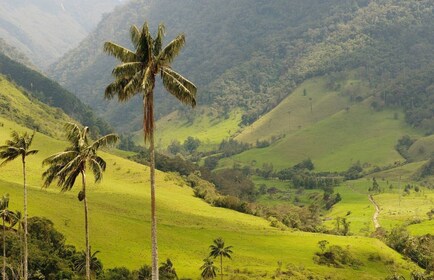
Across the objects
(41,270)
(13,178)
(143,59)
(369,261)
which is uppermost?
(143,59)

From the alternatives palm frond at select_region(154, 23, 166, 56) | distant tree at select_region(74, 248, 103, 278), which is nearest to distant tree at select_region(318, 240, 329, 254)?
distant tree at select_region(74, 248, 103, 278)

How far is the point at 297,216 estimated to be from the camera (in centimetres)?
19225

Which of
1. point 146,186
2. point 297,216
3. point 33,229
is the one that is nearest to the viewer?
point 33,229

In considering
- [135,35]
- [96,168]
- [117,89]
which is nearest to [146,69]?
[117,89]

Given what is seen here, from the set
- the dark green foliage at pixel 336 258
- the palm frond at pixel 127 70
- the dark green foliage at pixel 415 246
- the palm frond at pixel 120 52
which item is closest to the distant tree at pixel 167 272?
the dark green foliage at pixel 336 258

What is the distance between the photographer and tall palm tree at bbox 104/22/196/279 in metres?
33.8

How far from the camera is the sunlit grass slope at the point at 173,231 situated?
112188 mm

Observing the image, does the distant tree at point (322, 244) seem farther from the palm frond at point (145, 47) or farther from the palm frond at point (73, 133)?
the palm frond at point (145, 47)

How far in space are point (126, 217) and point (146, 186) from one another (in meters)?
41.8

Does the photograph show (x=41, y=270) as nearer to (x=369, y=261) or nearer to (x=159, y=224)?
(x=159, y=224)

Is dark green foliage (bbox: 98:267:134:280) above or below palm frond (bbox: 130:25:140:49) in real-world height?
below

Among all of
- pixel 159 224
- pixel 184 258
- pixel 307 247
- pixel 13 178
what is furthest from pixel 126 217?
pixel 307 247

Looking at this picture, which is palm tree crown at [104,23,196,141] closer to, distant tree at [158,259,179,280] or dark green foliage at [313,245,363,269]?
distant tree at [158,259,179,280]

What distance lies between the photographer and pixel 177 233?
133 meters
